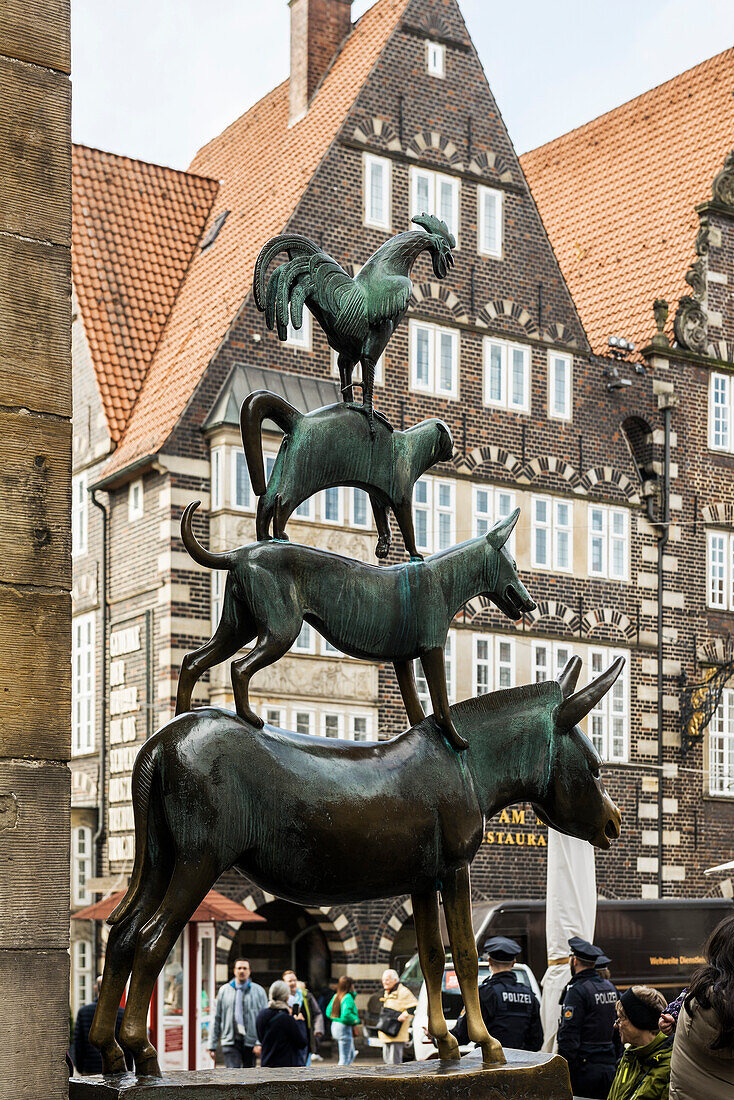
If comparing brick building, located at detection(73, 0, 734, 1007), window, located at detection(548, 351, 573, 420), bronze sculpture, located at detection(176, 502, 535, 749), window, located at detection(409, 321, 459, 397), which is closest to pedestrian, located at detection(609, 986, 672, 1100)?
bronze sculpture, located at detection(176, 502, 535, 749)

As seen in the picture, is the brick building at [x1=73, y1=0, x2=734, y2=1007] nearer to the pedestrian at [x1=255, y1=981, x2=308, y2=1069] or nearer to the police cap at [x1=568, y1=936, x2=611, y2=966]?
the pedestrian at [x1=255, y1=981, x2=308, y2=1069]

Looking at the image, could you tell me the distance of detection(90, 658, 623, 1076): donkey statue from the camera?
3803 mm

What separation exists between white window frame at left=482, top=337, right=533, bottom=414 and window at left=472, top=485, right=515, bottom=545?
Result: 1269 mm

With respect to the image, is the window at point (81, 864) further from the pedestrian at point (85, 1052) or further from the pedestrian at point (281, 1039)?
the pedestrian at point (85, 1052)

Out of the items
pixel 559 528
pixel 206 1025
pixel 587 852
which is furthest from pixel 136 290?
pixel 587 852

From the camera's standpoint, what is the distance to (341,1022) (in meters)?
16.8

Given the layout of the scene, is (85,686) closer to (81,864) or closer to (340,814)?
(81,864)

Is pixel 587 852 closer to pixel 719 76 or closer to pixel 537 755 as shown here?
pixel 537 755

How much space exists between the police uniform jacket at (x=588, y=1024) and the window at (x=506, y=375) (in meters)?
15.1

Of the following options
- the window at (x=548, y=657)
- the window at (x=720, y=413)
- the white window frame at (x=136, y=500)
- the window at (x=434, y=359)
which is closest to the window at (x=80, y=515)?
the white window frame at (x=136, y=500)

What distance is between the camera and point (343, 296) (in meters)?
4.39

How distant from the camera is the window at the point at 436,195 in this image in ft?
72.7

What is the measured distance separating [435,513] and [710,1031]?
18229 millimetres

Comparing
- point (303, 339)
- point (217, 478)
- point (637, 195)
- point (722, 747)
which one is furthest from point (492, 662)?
point (637, 195)
